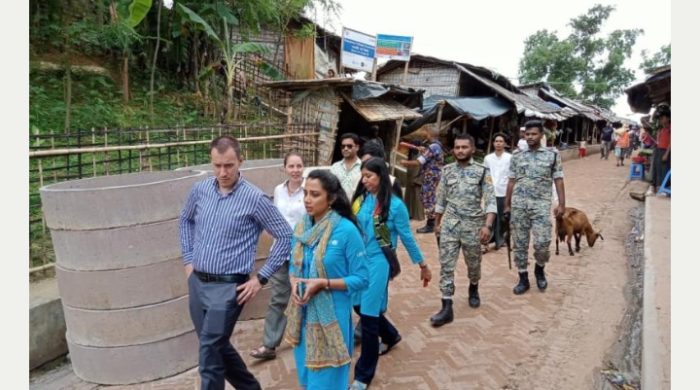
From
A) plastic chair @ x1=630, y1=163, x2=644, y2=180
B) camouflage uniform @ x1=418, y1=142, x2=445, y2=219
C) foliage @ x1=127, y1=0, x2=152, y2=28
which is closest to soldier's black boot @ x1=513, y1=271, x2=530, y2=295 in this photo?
camouflage uniform @ x1=418, y1=142, x2=445, y2=219

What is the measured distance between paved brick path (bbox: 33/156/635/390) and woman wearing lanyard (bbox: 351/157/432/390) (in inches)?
14.8

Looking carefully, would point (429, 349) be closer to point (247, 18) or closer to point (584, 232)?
point (584, 232)

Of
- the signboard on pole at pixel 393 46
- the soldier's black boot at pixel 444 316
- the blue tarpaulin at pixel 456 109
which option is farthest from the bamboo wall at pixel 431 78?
the soldier's black boot at pixel 444 316

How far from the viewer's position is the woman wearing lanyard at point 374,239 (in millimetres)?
3217

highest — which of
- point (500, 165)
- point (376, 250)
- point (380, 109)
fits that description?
point (380, 109)

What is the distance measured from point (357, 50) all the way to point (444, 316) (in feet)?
29.9

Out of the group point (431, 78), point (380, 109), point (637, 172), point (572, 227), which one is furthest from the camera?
point (431, 78)

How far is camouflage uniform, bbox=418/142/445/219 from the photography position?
772 centimetres

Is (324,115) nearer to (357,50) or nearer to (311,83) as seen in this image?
(311,83)

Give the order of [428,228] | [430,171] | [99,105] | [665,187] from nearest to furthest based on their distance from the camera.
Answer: [430,171] < [428,228] < [99,105] < [665,187]

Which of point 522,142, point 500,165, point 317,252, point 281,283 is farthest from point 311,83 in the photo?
point 317,252

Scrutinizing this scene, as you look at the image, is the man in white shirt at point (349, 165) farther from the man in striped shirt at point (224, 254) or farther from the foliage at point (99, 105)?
the foliage at point (99, 105)

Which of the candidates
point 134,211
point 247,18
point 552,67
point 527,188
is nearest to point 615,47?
point 552,67

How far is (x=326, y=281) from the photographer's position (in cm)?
236
